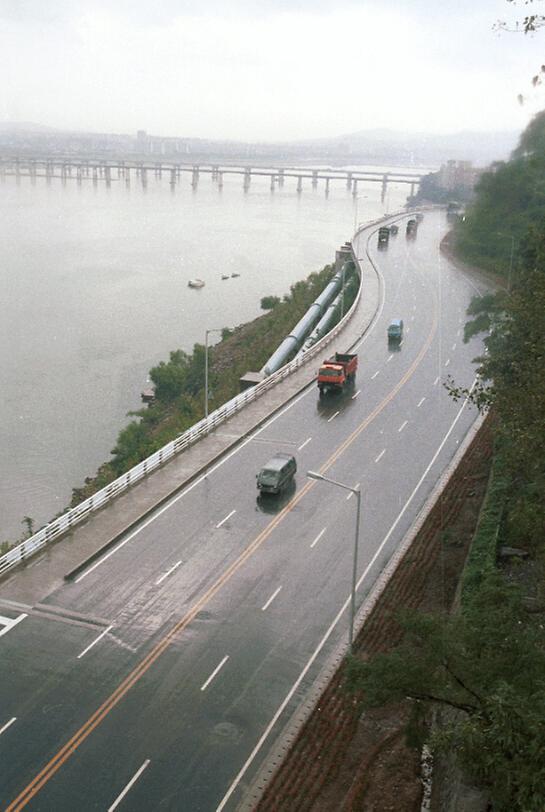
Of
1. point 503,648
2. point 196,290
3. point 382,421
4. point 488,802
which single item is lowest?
point 196,290

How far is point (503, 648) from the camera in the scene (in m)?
13.9

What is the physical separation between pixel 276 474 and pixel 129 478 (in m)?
5.77

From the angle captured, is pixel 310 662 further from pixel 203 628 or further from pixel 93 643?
pixel 93 643

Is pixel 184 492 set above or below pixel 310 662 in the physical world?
below

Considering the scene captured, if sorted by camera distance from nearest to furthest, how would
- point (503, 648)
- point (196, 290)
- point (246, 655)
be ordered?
point (503, 648), point (246, 655), point (196, 290)

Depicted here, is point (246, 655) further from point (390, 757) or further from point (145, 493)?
point (145, 493)

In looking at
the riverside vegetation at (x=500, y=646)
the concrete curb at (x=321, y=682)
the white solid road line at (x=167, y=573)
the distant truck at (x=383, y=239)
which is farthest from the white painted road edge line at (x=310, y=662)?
the distant truck at (x=383, y=239)

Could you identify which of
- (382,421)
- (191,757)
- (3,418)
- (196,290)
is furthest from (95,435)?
(196,290)

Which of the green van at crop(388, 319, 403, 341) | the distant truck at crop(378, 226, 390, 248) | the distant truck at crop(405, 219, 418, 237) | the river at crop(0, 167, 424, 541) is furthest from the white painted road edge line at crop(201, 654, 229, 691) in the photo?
the distant truck at crop(405, 219, 418, 237)

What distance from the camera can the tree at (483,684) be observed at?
11.1 metres

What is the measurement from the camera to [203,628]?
22938 mm

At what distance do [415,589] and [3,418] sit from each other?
1633 inches

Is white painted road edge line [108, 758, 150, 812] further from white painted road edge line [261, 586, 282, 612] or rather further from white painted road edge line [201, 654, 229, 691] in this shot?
white painted road edge line [261, 586, 282, 612]

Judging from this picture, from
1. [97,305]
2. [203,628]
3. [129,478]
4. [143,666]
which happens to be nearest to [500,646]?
[143,666]
